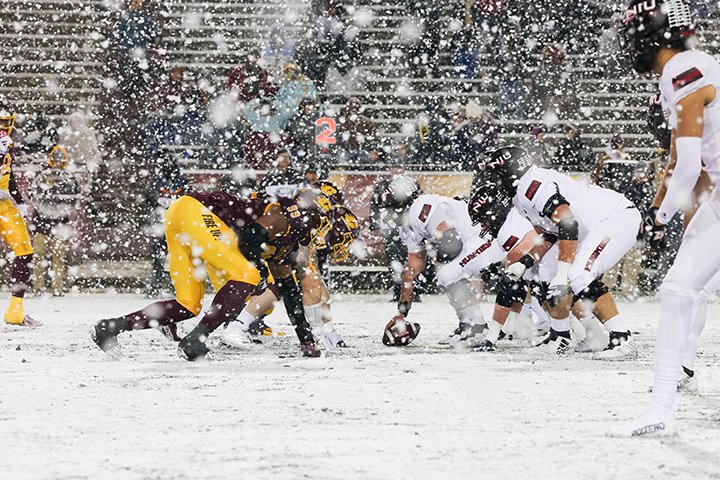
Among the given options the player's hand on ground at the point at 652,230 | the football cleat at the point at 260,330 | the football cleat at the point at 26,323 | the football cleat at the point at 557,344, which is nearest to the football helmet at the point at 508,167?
the football cleat at the point at 557,344

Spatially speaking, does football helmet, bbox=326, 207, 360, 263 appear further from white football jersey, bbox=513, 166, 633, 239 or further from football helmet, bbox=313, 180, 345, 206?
white football jersey, bbox=513, 166, 633, 239

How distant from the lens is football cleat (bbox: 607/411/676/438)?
18.5 ft

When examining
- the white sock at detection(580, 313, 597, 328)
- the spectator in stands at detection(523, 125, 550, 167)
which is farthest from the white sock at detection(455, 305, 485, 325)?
the spectator in stands at detection(523, 125, 550, 167)

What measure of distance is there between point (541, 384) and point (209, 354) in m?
3.10

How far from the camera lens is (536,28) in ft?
63.0

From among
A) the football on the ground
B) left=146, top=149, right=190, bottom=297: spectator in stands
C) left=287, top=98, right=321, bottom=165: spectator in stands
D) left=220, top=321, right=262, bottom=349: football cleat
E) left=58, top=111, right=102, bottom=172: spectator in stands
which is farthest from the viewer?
left=58, top=111, right=102, bottom=172: spectator in stands

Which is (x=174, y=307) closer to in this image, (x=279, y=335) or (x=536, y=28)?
(x=279, y=335)

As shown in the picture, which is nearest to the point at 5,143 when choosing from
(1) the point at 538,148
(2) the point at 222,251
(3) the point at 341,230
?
(3) the point at 341,230

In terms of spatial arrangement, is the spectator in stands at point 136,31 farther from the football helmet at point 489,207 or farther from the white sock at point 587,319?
the white sock at point 587,319

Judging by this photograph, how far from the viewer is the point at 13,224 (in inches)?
491

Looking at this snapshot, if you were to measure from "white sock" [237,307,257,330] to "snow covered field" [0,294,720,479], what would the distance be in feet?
1.14

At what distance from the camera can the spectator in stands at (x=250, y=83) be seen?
1744 centimetres

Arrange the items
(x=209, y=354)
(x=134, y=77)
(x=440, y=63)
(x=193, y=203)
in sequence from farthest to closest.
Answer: (x=440, y=63) < (x=134, y=77) < (x=209, y=354) < (x=193, y=203)

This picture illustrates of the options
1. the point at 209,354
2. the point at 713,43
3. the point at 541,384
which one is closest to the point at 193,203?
the point at 209,354
